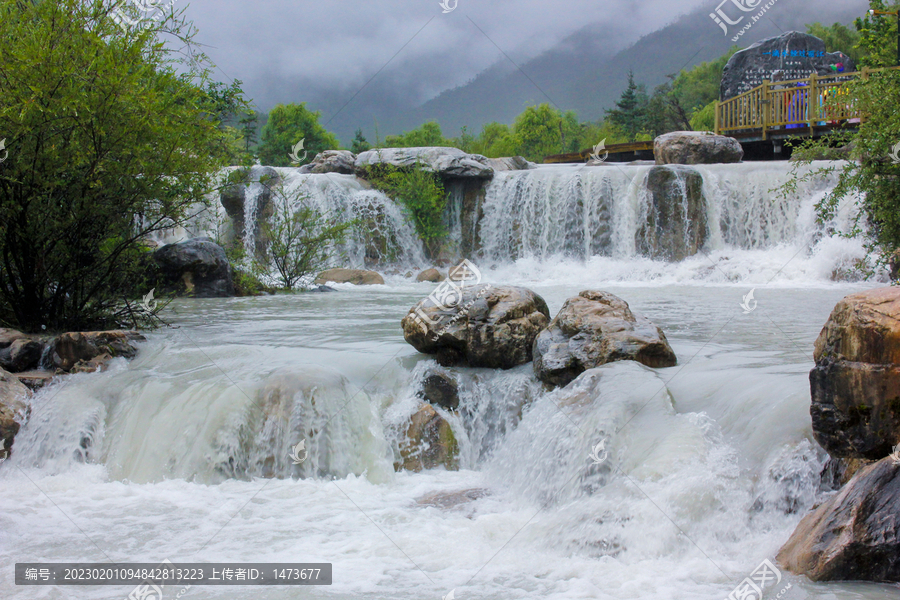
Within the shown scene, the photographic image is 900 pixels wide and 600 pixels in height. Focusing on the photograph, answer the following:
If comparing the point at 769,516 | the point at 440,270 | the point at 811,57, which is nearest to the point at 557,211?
the point at 440,270

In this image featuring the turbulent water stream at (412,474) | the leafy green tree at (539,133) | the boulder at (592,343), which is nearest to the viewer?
the turbulent water stream at (412,474)

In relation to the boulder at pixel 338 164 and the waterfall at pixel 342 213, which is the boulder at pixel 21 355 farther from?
the boulder at pixel 338 164

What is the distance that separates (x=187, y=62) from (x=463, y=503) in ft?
19.8

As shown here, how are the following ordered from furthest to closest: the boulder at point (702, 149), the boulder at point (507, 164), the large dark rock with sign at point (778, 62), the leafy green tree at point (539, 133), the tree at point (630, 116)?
the leafy green tree at point (539, 133)
the tree at point (630, 116)
the large dark rock with sign at point (778, 62)
the boulder at point (507, 164)
the boulder at point (702, 149)

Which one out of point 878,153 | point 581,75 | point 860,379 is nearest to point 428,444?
point 860,379

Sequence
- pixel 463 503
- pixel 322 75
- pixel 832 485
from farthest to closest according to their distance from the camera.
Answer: pixel 322 75, pixel 463 503, pixel 832 485

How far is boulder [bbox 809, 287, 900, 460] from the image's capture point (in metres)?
3.21

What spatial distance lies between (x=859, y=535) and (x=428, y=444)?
3130 mm

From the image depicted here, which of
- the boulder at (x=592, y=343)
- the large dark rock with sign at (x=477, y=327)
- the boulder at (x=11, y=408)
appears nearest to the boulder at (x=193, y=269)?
the boulder at (x=11, y=408)

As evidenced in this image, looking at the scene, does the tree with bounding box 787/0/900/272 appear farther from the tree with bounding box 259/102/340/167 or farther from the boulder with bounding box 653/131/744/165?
the tree with bounding box 259/102/340/167

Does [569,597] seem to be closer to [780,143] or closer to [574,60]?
[780,143]

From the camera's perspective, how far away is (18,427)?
549 centimetres

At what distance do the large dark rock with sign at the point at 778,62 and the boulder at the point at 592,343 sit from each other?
2815 centimetres

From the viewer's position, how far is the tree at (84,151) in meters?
5.96
